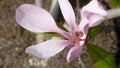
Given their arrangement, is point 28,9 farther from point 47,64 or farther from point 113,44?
point 113,44

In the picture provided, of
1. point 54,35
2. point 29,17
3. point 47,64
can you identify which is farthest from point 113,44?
point 29,17

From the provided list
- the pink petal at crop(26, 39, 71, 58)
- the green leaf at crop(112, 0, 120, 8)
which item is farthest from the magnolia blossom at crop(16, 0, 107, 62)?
the green leaf at crop(112, 0, 120, 8)

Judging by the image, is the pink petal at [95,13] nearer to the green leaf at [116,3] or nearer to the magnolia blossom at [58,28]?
the magnolia blossom at [58,28]

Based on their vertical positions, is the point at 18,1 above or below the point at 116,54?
above

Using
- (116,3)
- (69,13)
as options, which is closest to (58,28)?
(69,13)

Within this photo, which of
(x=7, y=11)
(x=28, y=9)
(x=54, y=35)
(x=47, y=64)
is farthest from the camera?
(x=7, y=11)

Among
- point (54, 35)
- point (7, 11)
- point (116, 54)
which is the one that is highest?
point (54, 35)

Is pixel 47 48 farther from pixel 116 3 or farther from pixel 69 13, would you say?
pixel 116 3
